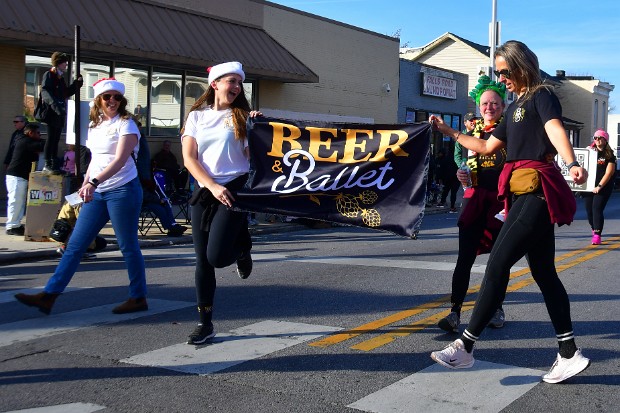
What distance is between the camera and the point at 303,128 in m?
5.79

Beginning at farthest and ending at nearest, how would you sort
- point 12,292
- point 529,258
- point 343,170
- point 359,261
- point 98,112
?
point 359,261, point 12,292, point 98,112, point 343,170, point 529,258

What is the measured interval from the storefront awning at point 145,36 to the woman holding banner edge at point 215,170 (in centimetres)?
1172

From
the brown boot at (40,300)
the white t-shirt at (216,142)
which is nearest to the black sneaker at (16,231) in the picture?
the brown boot at (40,300)

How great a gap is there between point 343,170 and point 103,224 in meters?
2.12

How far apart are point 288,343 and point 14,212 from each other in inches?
348

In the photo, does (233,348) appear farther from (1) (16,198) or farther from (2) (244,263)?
(1) (16,198)

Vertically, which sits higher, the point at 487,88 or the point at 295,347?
the point at 487,88

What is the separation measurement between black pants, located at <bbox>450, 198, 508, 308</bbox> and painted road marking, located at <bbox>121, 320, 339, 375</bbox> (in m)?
1.01

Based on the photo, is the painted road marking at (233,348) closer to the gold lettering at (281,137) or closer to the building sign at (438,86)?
the gold lettering at (281,137)

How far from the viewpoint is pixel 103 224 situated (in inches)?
257

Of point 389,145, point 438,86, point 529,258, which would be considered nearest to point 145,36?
point 389,145

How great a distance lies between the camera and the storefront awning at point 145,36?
16.5 meters

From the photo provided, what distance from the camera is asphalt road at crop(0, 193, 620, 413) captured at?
4582 millimetres

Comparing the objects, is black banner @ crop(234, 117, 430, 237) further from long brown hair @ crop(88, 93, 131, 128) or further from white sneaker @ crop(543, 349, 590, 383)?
long brown hair @ crop(88, 93, 131, 128)
